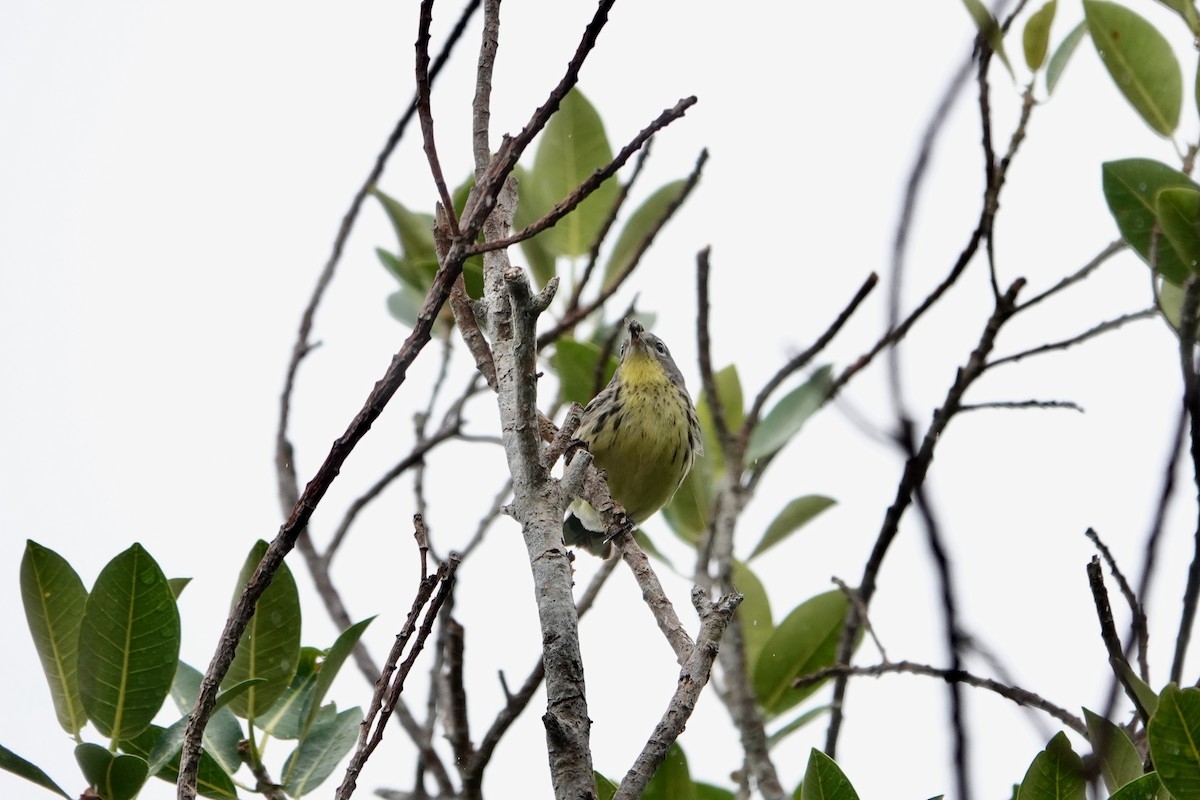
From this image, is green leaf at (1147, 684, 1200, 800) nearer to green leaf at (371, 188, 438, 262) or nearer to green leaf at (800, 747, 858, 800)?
green leaf at (800, 747, 858, 800)

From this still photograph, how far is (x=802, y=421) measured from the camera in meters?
5.04

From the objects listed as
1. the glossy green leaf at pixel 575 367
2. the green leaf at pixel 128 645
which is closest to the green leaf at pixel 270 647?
the green leaf at pixel 128 645

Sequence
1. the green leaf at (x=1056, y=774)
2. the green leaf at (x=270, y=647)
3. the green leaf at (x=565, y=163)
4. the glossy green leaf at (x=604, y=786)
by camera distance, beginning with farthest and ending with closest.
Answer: the green leaf at (x=565, y=163) < the green leaf at (x=270, y=647) < the glossy green leaf at (x=604, y=786) < the green leaf at (x=1056, y=774)

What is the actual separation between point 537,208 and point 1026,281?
2.59 m

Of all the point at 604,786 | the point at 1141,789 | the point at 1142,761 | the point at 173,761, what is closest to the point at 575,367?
the point at 604,786

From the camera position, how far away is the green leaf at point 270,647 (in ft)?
9.92

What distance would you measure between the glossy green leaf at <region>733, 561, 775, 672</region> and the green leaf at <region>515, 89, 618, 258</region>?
59.2 inches

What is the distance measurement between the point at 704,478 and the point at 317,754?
2.77 meters

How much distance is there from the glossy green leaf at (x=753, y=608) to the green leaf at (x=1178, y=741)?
10.1 feet

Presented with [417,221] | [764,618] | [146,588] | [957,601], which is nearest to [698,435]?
[764,618]

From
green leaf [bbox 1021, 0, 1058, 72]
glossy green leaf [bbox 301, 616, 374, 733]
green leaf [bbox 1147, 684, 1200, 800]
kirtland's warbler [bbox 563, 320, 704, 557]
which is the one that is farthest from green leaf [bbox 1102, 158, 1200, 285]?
kirtland's warbler [bbox 563, 320, 704, 557]

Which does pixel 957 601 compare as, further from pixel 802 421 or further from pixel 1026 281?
pixel 802 421

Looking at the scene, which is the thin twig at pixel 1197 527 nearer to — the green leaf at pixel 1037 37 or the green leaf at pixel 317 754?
the green leaf at pixel 317 754

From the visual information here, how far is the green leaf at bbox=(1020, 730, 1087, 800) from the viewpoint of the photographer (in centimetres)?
246
